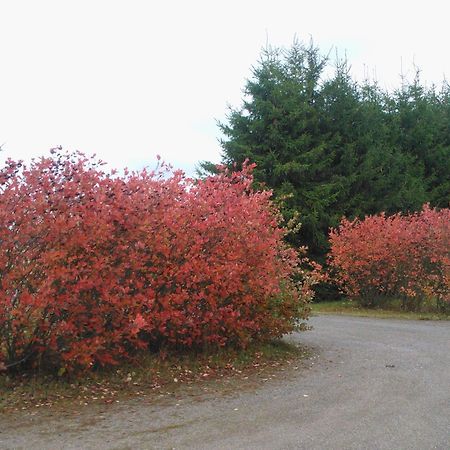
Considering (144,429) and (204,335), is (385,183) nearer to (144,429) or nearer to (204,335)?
(204,335)

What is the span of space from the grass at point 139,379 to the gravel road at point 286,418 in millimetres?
376

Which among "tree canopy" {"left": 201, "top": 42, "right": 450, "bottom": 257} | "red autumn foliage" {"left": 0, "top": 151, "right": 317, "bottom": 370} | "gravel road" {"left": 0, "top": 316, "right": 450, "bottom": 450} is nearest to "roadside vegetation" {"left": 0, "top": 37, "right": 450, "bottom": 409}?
"red autumn foliage" {"left": 0, "top": 151, "right": 317, "bottom": 370}

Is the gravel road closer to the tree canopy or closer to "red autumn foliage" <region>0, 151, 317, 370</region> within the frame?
"red autumn foliage" <region>0, 151, 317, 370</region>

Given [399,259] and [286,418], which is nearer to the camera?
[286,418]

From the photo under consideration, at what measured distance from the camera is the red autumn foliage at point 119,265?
7113mm

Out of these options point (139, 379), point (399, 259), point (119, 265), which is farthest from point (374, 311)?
point (119, 265)

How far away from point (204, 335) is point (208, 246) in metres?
1.43

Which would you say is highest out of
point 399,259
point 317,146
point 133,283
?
point 317,146

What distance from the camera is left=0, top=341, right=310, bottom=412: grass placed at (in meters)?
6.98

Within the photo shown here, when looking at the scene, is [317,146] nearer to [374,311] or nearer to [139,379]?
[374,311]

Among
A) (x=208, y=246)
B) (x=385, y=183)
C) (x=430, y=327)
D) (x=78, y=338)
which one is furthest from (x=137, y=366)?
(x=385, y=183)

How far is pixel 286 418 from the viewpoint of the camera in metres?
6.32

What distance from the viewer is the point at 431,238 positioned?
18.1 meters

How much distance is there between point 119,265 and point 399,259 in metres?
13.0
